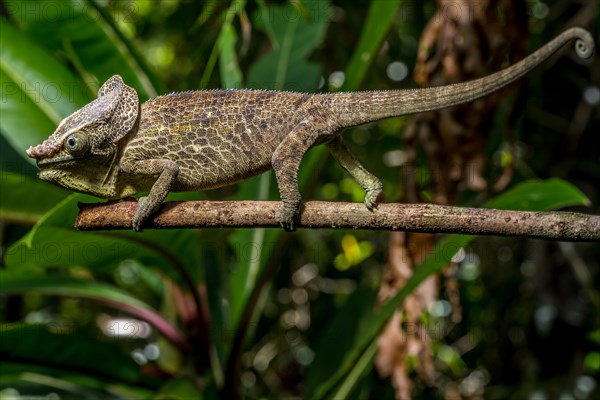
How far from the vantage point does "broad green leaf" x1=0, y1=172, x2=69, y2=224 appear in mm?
1869

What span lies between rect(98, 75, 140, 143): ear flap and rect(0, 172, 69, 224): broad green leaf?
2.10ft

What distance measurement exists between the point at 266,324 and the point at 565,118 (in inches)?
64.8

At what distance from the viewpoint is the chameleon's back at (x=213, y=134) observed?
136cm

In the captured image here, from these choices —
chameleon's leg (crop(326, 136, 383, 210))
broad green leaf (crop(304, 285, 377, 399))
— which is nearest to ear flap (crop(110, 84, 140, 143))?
chameleon's leg (crop(326, 136, 383, 210))

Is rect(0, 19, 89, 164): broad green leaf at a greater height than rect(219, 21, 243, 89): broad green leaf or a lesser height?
greater

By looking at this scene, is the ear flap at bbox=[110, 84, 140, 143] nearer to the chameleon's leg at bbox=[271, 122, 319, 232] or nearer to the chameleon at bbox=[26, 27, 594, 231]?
the chameleon at bbox=[26, 27, 594, 231]

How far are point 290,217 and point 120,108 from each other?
0.41 m

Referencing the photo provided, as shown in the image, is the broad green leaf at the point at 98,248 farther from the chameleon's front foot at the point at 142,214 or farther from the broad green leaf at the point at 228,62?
Answer: the broad green leaf at the point at 228,62

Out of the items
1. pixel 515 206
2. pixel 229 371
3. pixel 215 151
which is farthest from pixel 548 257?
pixel 215 151

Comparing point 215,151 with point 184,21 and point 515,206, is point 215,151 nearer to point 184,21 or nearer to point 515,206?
point 515,206

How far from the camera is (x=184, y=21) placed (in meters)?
3.34

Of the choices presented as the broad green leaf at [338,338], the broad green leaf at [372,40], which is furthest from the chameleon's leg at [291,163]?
the broad green leaf at [338,338]

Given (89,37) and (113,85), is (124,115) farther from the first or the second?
(89,37)

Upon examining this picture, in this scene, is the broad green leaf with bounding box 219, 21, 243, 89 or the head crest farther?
the broad green leaf with bounding box 219, 21, 243, 89
